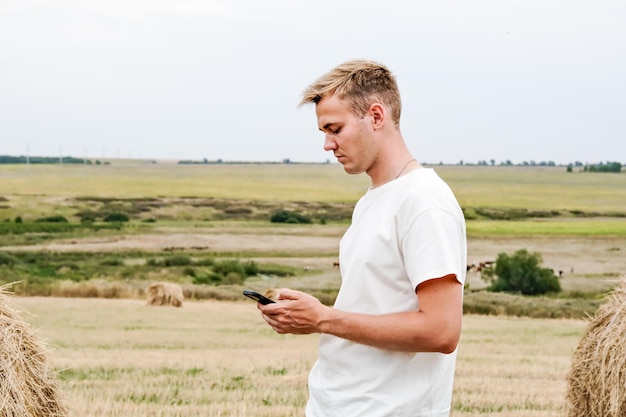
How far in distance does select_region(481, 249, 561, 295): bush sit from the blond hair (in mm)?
24381

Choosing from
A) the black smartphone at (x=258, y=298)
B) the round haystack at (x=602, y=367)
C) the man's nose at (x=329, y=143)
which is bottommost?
the round haystack at (x=602, y=367)

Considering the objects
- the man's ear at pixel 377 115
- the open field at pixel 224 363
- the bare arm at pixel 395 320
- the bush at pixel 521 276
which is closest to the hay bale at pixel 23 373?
the open field at pixel 224 363

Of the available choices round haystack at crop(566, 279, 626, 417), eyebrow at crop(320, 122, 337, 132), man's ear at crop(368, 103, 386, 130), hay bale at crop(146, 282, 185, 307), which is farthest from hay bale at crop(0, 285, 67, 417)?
hay bale at crop(146, 282, 185, 307)

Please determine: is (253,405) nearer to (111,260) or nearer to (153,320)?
(153,320)

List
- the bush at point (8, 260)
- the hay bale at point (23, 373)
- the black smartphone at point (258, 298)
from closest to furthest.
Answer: the black smartphone at point (258, 298), the hay bale at point (23, 373), the bush at point (8, 260)

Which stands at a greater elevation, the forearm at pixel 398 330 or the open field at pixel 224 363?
the forearm at pixel 398 330

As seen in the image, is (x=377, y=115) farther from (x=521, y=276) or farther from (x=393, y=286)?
(x=521, y=276)

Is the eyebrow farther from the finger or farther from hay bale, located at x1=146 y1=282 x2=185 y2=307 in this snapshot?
hay bale, located at x1=146 y1=282 x2=185 y2=307

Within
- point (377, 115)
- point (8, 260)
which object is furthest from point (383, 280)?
point (8, 260)

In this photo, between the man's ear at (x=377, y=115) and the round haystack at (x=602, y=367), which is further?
the round haystack at (x=602, y=367)

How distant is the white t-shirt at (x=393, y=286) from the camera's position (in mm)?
2850

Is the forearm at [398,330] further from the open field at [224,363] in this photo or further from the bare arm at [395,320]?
the open field at [224,363]

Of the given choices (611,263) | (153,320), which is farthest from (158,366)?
(611,263)

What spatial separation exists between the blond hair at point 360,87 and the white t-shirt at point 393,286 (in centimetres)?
24
